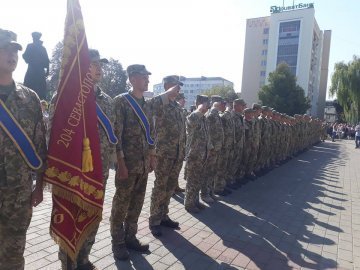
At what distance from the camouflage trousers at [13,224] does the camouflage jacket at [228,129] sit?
16.6 feet

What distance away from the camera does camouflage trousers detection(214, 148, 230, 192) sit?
279 inches

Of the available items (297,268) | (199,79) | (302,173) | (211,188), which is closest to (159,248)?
(297,268)

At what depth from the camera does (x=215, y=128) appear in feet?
21.0

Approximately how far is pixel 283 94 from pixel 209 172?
29586 mm

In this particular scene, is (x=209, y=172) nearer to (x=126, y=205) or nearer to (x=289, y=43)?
(x=126, y=205)

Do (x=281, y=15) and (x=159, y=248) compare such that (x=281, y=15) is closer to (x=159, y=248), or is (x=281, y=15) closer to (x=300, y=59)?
(x=300, y=59)

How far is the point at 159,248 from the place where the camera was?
4.15 metres

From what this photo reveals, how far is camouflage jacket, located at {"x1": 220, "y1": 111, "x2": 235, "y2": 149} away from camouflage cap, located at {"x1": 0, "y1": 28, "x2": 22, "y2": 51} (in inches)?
204

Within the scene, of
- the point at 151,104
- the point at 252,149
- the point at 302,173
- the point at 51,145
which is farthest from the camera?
the point at 302,173

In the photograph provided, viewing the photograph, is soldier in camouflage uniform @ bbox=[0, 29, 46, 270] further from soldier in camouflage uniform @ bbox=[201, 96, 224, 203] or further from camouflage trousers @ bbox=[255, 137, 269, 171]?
camouflage trousers @ bbox=[255, 137, 269, 171]

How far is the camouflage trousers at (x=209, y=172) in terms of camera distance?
6379 mm

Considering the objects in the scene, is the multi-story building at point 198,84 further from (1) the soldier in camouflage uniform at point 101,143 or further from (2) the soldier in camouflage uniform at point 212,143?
(1) the soldier in camouflage uniform at point 101,143

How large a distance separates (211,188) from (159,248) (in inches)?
112

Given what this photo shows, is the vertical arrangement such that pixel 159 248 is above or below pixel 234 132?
below
